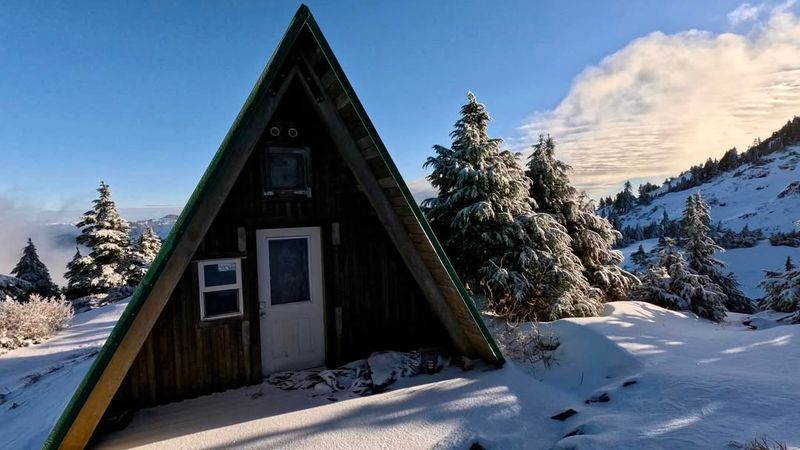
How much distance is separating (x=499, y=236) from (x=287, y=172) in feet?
18.7

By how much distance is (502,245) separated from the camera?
30.6 ft

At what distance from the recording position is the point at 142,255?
24.4 m

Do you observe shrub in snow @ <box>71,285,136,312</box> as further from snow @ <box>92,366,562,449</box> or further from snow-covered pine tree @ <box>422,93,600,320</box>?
snow-covered pine tree @ <box>422,93,600,320</box>

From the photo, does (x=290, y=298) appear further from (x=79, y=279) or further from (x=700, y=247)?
(x=79, y=279)

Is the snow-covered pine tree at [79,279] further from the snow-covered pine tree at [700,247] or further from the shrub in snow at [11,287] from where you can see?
the snow-covered pine tree at [700,247]

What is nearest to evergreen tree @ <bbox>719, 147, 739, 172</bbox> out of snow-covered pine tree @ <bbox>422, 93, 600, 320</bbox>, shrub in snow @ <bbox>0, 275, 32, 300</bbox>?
snow-covered pine tree @ <bbox>422, 93, 600, 320</bbox>

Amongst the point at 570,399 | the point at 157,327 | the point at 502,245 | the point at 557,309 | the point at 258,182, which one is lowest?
the point at 570,399

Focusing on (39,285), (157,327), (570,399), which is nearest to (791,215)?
(570,399)

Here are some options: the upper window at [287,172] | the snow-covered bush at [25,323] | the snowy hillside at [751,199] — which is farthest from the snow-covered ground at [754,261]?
the snow-covered bush at [25,323]

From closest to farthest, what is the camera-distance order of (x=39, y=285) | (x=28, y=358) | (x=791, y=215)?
(x=28, y=358) < (x=39, y=285) < (x=791, y=215)

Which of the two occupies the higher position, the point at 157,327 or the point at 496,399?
the point at 157,327

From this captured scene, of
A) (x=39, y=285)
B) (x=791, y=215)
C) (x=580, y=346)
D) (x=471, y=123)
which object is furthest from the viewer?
(x=791, y=215)

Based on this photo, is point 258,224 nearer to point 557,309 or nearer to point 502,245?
point 502,245

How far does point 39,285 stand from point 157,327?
25.7 m
